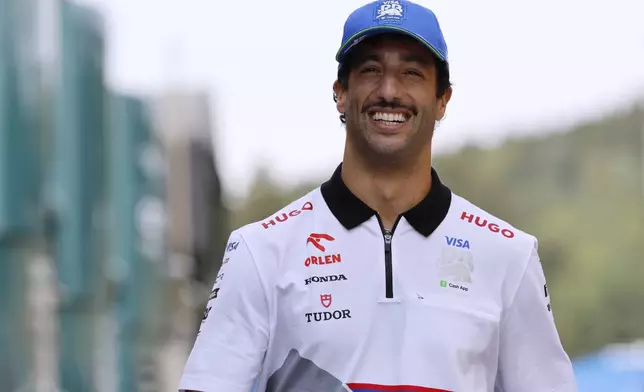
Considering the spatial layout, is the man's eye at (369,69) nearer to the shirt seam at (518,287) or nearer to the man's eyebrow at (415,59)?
the man's eyebrow at (415,59)

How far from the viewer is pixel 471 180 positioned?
218 feet

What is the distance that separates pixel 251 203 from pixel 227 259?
60.2m

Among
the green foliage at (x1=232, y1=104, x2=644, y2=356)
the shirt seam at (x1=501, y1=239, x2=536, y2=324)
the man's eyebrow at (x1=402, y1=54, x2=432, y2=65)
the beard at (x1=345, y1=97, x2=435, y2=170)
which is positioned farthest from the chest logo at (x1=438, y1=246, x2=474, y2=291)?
the green foliage at (x1=232, y1=104, x2=644, y2=356)

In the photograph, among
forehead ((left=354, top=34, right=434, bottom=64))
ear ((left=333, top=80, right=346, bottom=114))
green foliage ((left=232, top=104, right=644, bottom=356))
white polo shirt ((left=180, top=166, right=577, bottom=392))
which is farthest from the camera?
green foliage ((left=232, top=104, right=644, bottom=356))

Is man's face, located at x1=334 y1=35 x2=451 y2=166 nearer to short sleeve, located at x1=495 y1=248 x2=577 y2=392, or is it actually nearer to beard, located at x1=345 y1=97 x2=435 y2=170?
beard, located at x1=345 y1=97 x2=435 y2=170

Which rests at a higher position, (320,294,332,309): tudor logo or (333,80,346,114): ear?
(333,80,346,114): ear

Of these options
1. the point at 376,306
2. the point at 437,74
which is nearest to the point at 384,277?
the point at 376,306

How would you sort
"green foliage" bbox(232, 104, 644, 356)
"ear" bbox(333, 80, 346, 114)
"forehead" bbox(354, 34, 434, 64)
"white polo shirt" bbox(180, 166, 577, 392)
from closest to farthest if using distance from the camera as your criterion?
"white polo shirt" bbox(180, 166, 577, 392) → "forehead" bbox(354, 34, 434, 64) → "ear" bbox(333, 80, 346, 114) → "green foliage" bbox(232, 104, 644, 356)

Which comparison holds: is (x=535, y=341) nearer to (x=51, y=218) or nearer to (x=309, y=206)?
(x=309, y=206)

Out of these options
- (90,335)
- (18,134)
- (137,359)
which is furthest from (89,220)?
(137,359)

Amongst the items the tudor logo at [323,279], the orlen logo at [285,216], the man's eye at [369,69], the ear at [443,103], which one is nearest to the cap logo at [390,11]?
the man's eye at [369,69]

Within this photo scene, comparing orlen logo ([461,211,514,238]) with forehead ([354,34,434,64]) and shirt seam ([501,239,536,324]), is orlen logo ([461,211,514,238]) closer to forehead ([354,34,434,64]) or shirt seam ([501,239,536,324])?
shirt seam ([501,239,536,324])

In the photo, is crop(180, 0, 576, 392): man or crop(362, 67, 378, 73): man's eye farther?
crop(362, 67, 378, 73): man's eye

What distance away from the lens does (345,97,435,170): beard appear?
3297 mm
